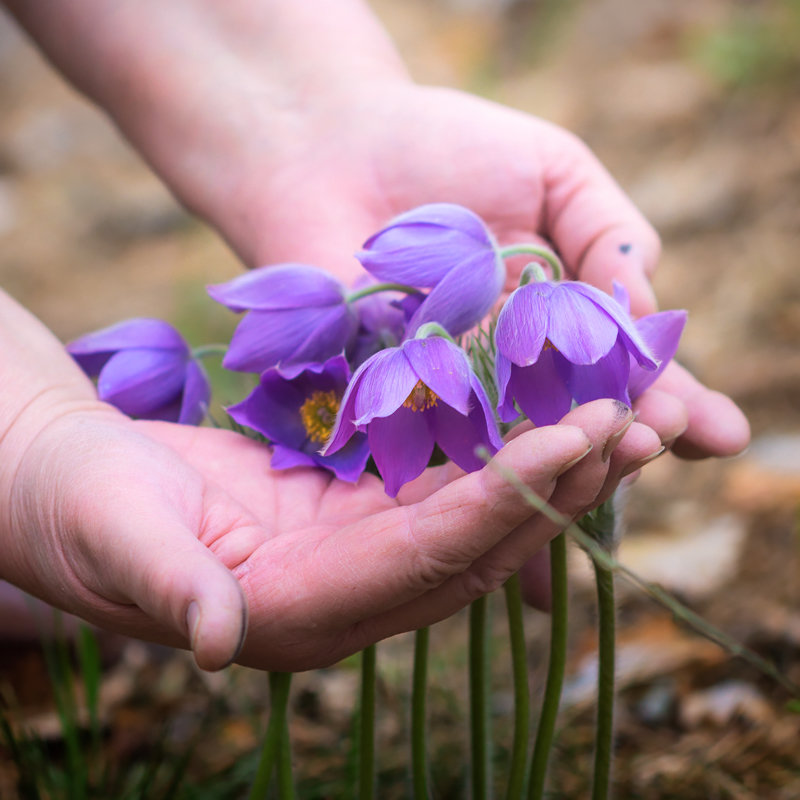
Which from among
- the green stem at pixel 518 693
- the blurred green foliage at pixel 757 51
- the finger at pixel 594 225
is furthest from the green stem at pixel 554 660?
the blurred green foliage at pixel 757 51

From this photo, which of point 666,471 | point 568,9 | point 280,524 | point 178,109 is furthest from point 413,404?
point 568,9

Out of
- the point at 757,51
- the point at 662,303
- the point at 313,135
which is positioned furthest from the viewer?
the point at 757,51

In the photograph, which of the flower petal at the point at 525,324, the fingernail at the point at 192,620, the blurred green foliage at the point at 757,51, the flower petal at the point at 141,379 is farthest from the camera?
the blurred green foliage at the point at 757,51

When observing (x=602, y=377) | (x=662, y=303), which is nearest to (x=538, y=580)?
(x=602, y=377)

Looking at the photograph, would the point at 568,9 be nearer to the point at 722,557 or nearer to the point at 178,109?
the point at 178,109

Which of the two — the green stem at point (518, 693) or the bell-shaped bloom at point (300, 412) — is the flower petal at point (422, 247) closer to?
the bell-shaped bloom at point (300, 412)

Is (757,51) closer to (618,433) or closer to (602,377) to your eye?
(602,377)

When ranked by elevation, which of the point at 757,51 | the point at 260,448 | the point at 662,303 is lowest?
the point at 662,303
